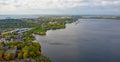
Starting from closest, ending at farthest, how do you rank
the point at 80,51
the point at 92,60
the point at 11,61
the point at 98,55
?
the point at 11,61
the point at 92,60
the point at 98,55
the point at 80,51

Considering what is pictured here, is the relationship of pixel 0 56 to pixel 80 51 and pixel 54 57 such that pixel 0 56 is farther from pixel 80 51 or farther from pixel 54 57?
pixel 80 51

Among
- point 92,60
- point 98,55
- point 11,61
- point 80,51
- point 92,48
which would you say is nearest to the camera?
point 11,61

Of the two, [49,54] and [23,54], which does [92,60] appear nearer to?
[49,54]

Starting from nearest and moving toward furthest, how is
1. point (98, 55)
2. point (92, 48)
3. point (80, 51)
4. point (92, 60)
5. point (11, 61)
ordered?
point (11, 61)
point (92, 60)
point (98, 55)
point (80, 51)
point (92, 48)

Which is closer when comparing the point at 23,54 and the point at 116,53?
the point at 23,54

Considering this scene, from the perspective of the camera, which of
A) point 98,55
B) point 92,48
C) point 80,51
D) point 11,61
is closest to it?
point 11,61

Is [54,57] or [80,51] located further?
[80,51]

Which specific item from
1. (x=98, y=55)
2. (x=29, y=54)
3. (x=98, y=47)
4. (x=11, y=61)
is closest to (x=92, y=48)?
(x=98, y=47)

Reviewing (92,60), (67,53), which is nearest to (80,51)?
(67,53)
